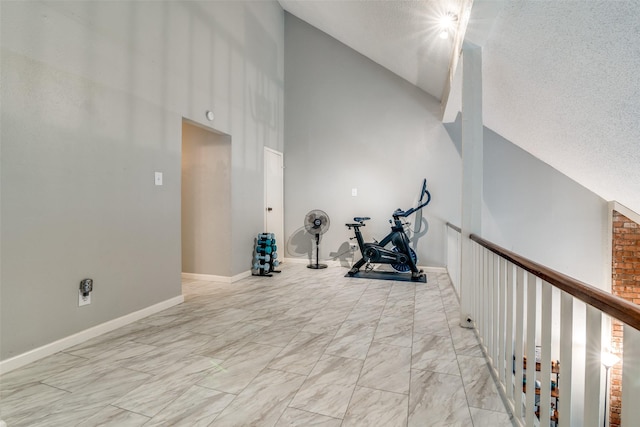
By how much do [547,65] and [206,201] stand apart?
12.2ft

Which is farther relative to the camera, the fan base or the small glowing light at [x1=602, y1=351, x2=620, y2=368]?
the fan base

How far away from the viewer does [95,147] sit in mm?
2291

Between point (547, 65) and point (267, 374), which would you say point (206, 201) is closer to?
point (267, 374)

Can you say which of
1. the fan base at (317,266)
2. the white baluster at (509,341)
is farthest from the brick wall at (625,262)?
the fan base at (317,266)

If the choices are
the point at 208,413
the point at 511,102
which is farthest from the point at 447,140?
the point at 208,413

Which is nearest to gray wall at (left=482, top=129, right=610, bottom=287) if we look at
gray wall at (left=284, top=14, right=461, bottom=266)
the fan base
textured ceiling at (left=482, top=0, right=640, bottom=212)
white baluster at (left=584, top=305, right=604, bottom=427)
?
gray wall at (left=284, top=14, right=461, bottom=266)

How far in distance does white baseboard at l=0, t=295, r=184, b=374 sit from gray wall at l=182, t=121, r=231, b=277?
107cm

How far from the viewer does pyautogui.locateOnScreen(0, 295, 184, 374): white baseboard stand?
5.98 feet

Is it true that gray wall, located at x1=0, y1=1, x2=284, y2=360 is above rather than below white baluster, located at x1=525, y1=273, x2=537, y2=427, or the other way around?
above

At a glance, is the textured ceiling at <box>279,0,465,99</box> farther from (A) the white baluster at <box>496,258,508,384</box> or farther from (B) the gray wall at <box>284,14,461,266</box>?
(A) the white baluster at <box>496,258,508,384</box>

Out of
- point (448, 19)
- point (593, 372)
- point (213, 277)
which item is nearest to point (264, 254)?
point (213, 277)

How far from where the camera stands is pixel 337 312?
114 inches

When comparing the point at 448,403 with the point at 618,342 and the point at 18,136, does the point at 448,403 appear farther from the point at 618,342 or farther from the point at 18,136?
the point at 618,342

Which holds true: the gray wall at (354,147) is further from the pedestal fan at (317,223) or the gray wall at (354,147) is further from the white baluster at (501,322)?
the white baluster at (501,322)
